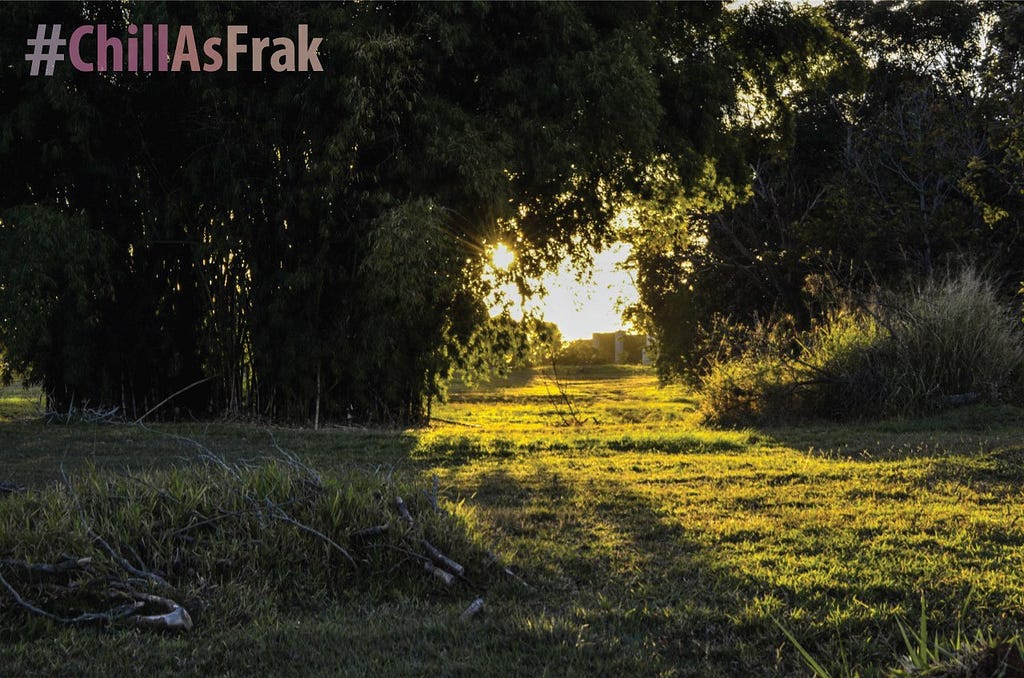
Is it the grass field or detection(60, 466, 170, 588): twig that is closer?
the grass field

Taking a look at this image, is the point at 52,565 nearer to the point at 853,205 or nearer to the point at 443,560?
the point at 443,560

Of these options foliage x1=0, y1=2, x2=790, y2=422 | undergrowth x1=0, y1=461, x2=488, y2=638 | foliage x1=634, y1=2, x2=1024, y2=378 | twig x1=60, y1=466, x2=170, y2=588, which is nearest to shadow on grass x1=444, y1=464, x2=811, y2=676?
undergrowth x1=0, y1=461, x2=488, y2=638

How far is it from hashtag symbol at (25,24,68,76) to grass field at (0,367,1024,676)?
222 inches

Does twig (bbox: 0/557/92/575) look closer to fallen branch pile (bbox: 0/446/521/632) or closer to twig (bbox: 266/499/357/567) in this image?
fallen branch pile (bbox: 0/446/521/632)

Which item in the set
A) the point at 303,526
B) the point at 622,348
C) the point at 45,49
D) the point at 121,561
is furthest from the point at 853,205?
the point at 622,348

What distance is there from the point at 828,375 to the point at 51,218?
10836 mm

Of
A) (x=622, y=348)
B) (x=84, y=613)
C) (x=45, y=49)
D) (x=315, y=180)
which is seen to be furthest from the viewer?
(x=622, y=348)

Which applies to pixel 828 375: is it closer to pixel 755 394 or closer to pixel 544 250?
pixel 755 394

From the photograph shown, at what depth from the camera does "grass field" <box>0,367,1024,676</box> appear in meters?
3.91

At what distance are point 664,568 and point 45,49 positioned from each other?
12181mm

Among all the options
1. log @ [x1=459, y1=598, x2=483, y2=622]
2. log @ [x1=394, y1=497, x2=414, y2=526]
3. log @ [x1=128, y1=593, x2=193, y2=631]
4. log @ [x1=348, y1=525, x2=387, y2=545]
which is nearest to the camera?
log @ [x1=128, y1=593, x2=193, y2=631]

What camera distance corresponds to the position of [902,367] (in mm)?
13430

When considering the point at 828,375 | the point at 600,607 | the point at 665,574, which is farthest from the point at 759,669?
the point at 828,375

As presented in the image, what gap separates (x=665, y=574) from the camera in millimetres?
5113
